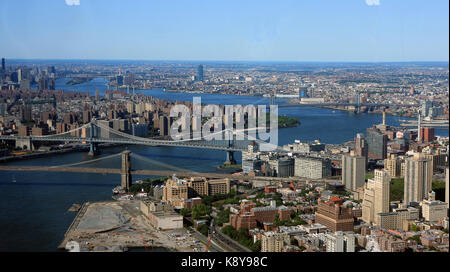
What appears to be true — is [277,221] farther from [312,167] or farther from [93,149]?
[93,149]

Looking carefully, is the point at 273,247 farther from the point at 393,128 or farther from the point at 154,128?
the point at 154,128

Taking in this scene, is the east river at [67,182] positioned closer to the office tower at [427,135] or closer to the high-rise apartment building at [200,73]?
the office tower at [427,135]

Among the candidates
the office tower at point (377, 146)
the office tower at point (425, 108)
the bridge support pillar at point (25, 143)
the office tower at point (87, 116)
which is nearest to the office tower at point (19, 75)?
the bridge support pillar at point (25, 143)

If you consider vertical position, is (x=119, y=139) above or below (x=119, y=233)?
above

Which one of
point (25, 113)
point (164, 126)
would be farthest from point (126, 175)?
point (25, 113)

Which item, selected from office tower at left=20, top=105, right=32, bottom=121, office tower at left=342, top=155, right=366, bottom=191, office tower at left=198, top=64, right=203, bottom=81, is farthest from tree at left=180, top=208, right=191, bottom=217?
office tower at left=20, top=105, right=32, bottom=121
